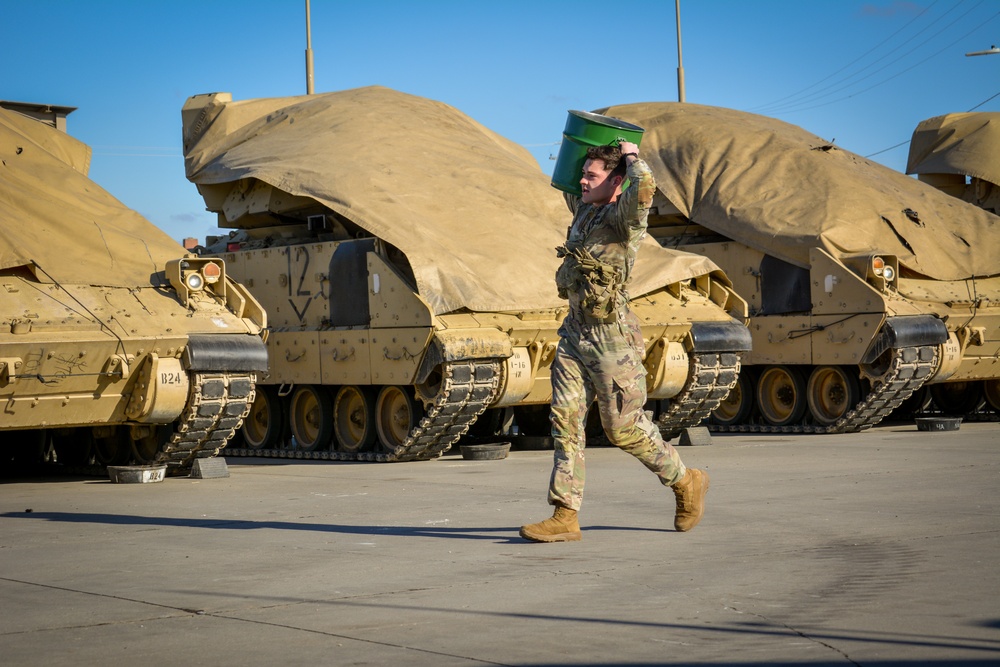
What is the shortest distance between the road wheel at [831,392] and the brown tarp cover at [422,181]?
8.76 ft

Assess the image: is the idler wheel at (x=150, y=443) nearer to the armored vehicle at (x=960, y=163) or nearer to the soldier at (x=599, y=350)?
the soldier at (x=599, y=350)

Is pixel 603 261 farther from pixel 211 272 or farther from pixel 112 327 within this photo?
pixel 211 272

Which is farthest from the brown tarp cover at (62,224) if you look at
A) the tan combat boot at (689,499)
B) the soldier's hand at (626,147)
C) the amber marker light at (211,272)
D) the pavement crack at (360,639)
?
the pavement crack at (360,639)

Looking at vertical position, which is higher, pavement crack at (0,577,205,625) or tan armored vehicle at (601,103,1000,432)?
tan armored vehicle at (601,103,1000,432)

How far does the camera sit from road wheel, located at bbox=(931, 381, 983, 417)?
1920 cm

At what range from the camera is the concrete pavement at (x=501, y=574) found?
15.7 ft

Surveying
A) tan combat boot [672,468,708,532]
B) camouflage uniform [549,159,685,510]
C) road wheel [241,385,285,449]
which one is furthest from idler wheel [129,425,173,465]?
tan combat boot [672,468,708,532]

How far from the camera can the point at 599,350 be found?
7289 mm

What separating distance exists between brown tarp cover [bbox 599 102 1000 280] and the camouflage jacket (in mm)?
9693

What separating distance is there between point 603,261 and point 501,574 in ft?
5.84

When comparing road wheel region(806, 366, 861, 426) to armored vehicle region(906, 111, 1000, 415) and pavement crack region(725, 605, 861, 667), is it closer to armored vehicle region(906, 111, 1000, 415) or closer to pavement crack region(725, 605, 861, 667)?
armored vehicle region(906, 111, 1000, 415)

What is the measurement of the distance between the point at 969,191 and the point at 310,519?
49.2 feet

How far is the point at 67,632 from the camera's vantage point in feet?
17.1

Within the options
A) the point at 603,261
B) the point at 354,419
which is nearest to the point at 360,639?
the point at 603,261
